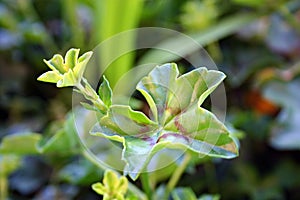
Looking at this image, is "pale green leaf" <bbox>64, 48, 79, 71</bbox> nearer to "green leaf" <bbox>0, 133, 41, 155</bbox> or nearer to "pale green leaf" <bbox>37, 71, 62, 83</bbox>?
"pale green leaf" <bbox>37, 71, 62, 83</bbox>

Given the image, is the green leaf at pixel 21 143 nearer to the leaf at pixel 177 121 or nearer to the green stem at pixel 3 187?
the green stem at pixel 3 187

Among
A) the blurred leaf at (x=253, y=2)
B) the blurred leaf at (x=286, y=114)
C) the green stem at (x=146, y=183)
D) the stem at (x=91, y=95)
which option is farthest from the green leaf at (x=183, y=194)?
the blurred leaf at (x=253, y=2)

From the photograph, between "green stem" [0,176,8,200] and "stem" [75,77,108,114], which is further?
"green stem" [0,176,8,200]

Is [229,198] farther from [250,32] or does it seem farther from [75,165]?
[250,32]

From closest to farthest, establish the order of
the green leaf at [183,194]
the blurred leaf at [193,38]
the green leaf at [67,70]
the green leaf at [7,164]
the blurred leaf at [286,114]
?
1. the green leaf at [67,70]
2. the green leaf at [183,194]
3. the green leaf at [7,164]
4. the blurred leaf at [286,114]
5. the blurred leaf at [193,38]

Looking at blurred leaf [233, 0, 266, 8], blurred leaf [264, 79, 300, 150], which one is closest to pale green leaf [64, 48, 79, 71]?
blurred leaf [264, 79, 300, 150]

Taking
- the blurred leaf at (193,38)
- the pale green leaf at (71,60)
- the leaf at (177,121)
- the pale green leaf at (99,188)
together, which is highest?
the pale green leaf at (71,60)

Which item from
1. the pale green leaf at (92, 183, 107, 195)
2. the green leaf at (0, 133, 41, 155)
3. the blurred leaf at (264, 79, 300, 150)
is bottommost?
the blurred leaf at (264, 79, 300, 150)

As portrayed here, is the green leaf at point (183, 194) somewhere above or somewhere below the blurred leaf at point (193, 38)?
above
